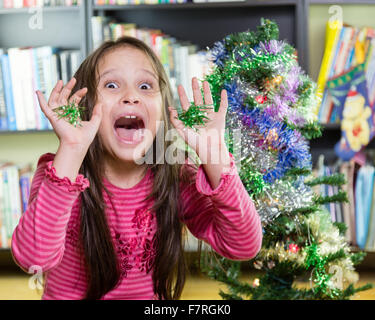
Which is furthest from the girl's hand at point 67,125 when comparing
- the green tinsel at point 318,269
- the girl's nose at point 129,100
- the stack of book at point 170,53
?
the stack of book at point 170,53

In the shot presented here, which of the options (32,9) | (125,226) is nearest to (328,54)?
(32,9)

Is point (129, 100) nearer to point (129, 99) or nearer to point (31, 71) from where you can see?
point (129, 99)

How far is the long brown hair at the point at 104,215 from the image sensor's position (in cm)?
103

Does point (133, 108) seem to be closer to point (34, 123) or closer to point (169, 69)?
point (169, 69)

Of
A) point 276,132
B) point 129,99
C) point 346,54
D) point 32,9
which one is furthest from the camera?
point 32,9

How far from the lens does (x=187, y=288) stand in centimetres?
218

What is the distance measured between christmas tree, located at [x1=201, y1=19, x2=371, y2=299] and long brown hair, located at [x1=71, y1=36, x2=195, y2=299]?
0.14 m

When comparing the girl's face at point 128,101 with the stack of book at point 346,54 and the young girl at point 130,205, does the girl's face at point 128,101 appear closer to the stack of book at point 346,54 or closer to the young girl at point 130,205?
the young girl at point 130,205

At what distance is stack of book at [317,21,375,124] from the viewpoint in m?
2.08

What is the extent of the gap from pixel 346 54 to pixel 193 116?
1351 millimetres

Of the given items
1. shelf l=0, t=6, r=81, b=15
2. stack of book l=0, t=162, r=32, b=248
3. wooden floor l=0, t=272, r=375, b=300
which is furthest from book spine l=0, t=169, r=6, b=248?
shelf l=0, t=6, r=81, b=15
